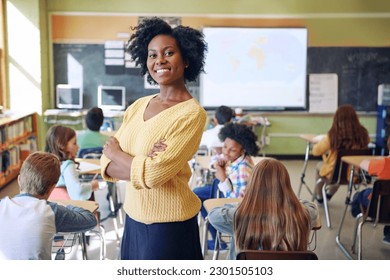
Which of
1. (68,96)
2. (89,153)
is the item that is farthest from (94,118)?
(68,96)

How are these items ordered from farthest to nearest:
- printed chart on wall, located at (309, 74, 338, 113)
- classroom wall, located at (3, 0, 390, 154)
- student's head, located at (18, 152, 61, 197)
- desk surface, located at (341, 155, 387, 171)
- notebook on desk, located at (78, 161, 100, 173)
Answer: printed chart on wall, located at (309, 74, 338, 113), classroom wall, located at (3, 0, 390, 154), desk surface, located at (341, 155, 387, 171), notebook on desk, located at (78, 161, 100, 173), student's head, located at (18, 152, 61, 197)

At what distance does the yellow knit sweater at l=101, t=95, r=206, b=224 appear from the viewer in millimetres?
1417

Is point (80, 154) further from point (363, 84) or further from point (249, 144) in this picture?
point (363, 84)

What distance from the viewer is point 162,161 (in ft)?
4.59

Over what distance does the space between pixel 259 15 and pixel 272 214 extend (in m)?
5.63

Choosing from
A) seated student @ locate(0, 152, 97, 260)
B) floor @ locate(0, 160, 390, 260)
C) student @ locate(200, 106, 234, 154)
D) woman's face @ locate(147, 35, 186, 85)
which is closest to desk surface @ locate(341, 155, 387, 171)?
floor @ locate(0, 160, 390, 260)

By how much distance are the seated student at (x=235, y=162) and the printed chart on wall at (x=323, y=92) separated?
14.3ft

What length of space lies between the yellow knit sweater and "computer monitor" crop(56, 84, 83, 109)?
18.5 ft

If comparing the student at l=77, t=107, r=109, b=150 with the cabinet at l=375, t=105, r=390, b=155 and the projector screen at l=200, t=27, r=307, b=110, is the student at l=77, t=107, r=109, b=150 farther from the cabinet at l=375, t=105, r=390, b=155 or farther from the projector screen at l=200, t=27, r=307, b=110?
the cabinet at l=375, t=105, r=390, b=155

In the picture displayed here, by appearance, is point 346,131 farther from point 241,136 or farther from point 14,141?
point 14,141

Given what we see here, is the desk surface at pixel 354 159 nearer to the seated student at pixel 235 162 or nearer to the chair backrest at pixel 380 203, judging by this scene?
the chair backrest at pixel 380 203

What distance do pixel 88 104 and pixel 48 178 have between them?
5.35m

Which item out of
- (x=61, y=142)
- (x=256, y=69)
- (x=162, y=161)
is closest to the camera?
(x=162, y=161)

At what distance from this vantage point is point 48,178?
6.46 ft
